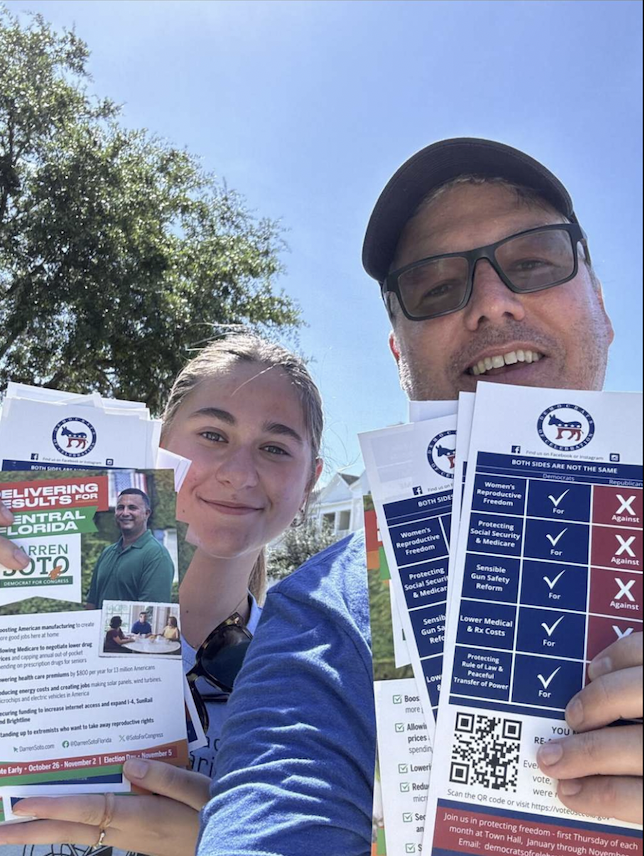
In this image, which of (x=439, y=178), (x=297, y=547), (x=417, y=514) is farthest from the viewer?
(x=297, y=547)

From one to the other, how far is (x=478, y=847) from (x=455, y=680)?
22 cm

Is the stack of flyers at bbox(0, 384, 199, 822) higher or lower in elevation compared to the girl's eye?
lower

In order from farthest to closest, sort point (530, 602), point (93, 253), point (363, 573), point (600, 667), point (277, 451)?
point (93, 253) → point (277, 451) → point (363, 573) → point (530, 602) → point (600, 667)

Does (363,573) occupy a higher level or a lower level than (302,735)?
higher

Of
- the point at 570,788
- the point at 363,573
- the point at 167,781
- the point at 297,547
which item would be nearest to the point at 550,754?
the point at 570,788

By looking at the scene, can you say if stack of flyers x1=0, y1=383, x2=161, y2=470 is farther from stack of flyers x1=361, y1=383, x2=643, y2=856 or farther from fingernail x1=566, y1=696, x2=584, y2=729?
fingernail x1=566, y1=696, x2=584, y2=729

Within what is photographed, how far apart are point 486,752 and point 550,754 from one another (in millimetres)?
93

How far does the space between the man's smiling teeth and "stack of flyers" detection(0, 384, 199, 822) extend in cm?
74

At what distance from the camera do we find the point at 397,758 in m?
0.98

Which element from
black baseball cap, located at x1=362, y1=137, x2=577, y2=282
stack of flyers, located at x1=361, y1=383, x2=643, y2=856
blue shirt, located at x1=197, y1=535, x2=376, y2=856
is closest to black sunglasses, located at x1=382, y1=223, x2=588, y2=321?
black baseball cap, located at x1=362, y1=137, x2=577, y2=282

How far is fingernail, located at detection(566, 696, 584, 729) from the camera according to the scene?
86 cm

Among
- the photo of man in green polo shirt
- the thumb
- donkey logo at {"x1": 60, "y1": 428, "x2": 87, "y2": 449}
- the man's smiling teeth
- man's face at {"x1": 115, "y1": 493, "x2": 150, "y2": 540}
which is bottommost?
the thumb

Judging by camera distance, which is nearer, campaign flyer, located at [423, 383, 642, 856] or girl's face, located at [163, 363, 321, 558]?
campaign flyer, located at [423, 383, 642, 856]

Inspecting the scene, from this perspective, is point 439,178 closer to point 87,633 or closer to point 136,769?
point 87,633
